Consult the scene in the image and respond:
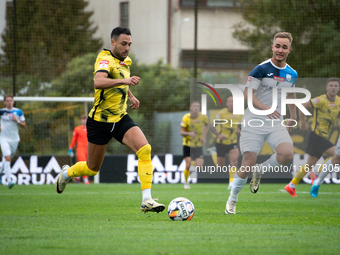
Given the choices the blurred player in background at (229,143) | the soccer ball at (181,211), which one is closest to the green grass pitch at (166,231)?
the soccer ball at (181,211)

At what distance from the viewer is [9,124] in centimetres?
1353

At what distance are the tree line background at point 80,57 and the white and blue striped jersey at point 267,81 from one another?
32.5 ft

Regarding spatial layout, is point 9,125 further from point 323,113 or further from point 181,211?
point 181,211

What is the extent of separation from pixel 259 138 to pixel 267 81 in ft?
2.60

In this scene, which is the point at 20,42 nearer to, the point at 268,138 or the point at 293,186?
the point at 293,186

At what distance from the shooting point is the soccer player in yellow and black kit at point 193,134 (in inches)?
534

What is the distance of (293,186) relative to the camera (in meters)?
9.95

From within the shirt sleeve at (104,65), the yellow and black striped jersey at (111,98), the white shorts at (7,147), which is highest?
the shirt sleeve at (104,65)

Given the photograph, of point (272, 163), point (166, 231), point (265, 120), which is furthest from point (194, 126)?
point (166, 231)

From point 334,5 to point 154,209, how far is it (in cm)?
1476

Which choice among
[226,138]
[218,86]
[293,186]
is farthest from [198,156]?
[293,186]

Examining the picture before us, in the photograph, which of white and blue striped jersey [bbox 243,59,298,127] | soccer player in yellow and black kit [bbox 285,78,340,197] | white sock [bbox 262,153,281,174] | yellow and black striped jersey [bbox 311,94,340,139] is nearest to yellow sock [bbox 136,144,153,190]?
white and blue striped jersey [bbox 243,59,298,127]

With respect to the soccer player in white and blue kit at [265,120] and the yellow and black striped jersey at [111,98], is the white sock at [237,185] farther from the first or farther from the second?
the yellow and black striped jersey at [111,98]

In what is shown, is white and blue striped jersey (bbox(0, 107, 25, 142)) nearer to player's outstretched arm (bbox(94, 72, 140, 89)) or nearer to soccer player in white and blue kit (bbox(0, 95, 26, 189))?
soccer player in white and blue kit (bbox(0, 95, 26, 189))
